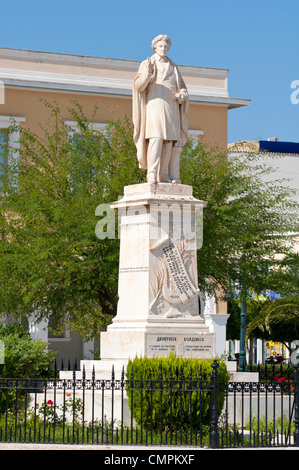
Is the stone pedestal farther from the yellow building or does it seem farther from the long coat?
the yellow building

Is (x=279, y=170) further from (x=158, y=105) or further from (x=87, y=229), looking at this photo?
(x=158, y=105)

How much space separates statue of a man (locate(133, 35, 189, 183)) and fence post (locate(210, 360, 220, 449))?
3.65 m

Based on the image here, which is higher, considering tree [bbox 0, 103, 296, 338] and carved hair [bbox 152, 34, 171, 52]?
carved hair [bbox 152, 34, 171, 52]

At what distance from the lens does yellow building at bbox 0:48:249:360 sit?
108 ft

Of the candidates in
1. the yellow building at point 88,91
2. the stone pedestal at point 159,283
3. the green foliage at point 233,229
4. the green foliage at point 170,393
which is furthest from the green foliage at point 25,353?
the yellow building at point 88,91

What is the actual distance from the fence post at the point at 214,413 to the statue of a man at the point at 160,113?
365cm

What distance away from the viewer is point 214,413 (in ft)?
43.1

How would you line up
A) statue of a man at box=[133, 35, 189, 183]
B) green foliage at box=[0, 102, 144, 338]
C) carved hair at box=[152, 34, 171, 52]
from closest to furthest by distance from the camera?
statue of a man at box=[133, 35, 189, 183] → carved hair at box=[152, 34, 171, 52] → green foliage at box=[0, 102, 144, 338]

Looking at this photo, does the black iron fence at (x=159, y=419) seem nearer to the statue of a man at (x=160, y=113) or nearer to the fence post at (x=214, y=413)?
the fence post at (x=214, y=413)

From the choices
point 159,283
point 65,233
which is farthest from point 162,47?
point 65,233

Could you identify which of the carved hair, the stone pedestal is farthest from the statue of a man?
the stone pedestal

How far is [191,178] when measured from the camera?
24.7m

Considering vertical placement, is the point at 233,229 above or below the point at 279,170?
below

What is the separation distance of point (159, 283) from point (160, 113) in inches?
97.4
